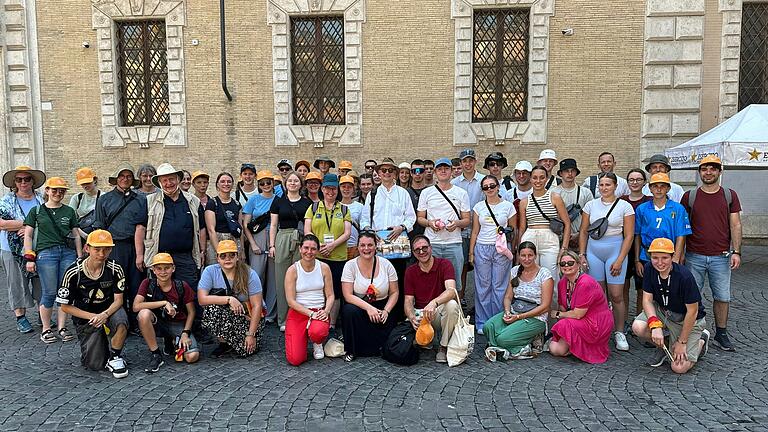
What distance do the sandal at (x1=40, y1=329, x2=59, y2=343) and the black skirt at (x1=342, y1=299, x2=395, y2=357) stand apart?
3.32 m

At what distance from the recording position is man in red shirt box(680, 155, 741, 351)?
553 cm

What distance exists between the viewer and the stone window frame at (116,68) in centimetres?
1272

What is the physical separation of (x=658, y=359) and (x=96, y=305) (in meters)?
5.37

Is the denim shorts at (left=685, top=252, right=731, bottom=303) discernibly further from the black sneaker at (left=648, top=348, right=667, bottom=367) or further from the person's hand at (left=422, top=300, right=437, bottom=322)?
the person's hand at (left=422, top=300, right=437, bottom=322)

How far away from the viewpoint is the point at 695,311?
480cm

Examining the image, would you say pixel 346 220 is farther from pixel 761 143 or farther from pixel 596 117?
pixel 596 117

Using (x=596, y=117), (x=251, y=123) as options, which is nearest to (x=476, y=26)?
(x=596, y=117)

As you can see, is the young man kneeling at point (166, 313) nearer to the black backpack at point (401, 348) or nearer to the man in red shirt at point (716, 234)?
the black backpack at point (401, 348)

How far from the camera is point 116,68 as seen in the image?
42.7ft

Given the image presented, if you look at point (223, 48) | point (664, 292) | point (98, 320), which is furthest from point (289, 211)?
point (223, 48)

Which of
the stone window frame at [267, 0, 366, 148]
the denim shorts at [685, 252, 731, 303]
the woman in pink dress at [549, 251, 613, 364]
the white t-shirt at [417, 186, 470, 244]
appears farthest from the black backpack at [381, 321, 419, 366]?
the stone window frame at [267, 0, 366, 148]

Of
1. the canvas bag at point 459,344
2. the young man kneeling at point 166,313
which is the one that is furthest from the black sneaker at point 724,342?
the young man kneeling at point 166,313

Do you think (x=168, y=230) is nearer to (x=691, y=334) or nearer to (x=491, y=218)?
(x=491, y=218)

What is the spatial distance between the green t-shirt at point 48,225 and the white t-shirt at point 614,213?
589cm
